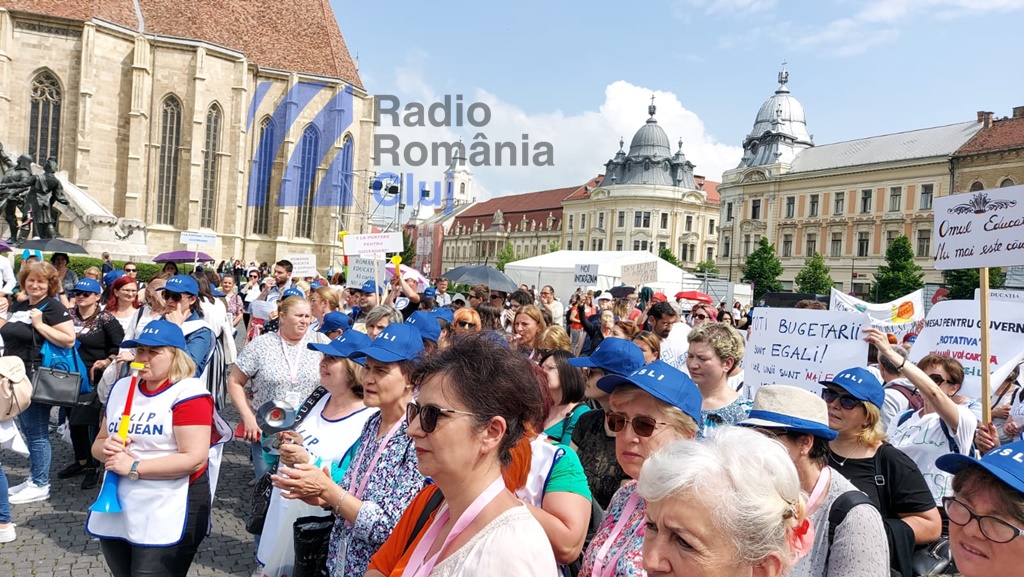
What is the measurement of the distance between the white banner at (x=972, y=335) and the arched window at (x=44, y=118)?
39.4 metres

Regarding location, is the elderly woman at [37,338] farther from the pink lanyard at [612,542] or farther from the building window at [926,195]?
the building window at [926,195]

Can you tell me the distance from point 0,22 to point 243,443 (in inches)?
1349

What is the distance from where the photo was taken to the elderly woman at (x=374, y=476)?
8.16 ft

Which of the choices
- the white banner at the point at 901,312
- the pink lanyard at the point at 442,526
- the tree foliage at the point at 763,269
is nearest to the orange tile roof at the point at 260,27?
the tree foliage at the point at 763,269

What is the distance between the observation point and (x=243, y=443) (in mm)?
8258

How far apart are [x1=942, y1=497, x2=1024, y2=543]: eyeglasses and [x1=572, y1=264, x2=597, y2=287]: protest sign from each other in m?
19.1

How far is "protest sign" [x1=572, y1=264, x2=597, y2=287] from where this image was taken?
837 inches

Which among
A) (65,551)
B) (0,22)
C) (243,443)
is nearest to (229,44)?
(0,22)

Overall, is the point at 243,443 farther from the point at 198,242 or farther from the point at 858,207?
the point at 858,207

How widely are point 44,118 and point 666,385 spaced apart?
40.8m

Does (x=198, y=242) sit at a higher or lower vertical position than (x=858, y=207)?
lower

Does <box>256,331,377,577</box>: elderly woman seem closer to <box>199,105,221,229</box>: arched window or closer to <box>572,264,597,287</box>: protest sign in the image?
<box>572,264,597,287</box>: protest sign

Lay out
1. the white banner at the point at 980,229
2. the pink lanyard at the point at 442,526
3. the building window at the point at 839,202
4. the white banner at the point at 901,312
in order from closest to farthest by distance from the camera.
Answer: the pink lanyard at the point at 442,526 < the white banner at the point at 980,229 < the white banner at the point at 901,312 < the building window at the point at 839,202

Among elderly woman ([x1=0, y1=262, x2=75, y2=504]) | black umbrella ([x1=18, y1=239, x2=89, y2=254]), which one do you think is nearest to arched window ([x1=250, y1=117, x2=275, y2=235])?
black umbrella ([x1=18, y1=239, x2=89, y2=254])
